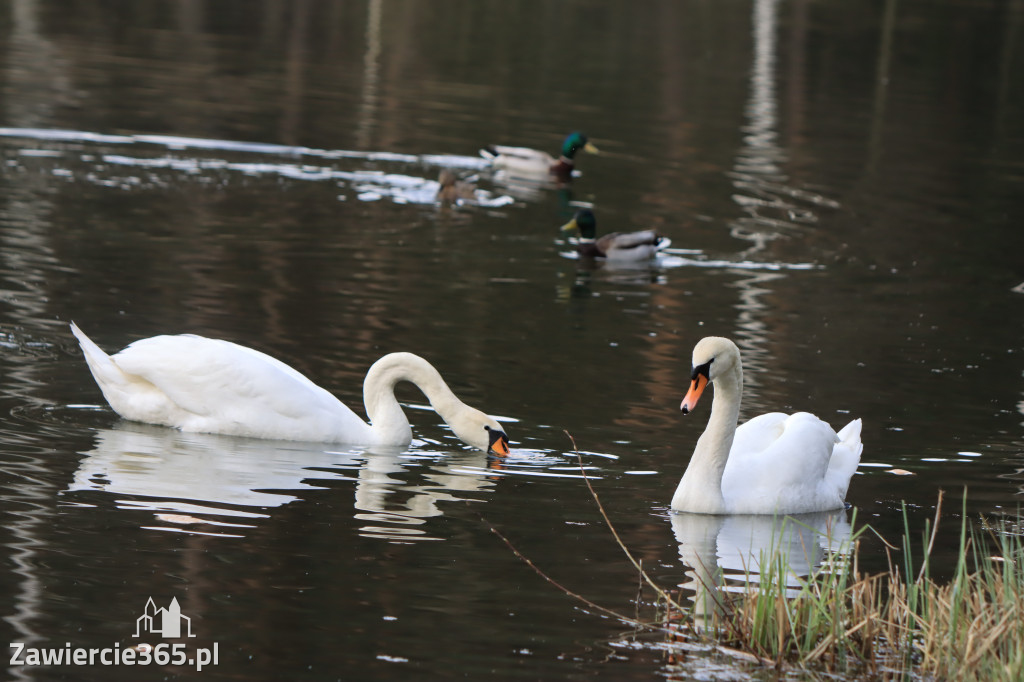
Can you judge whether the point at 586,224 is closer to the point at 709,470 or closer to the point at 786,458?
the point at 786,458

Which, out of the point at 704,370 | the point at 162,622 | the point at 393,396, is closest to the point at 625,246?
the point at 393,396

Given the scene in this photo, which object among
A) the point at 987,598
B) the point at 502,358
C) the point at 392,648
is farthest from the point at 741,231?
the point at 392,648

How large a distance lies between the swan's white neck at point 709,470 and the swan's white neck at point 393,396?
1.85 metres

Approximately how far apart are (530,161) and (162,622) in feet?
54.0

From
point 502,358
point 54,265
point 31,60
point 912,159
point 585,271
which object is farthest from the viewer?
point 31,60

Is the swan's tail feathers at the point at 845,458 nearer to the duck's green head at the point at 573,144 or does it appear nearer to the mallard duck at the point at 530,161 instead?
the mallard duck at the point at 530,161

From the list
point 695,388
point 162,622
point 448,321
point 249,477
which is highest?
point 695,388

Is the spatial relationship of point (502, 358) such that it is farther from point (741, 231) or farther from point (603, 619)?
point (741, 231)

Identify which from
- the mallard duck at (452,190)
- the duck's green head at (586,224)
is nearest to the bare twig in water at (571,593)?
the duck's green head at (586,224)

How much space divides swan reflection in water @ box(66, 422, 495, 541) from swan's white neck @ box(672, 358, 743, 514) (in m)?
1.13

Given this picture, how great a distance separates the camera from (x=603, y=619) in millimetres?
7105

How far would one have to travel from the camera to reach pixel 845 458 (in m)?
9.52

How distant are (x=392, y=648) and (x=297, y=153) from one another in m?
15.9

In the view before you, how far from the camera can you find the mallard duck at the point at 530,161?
2270 centimetres
